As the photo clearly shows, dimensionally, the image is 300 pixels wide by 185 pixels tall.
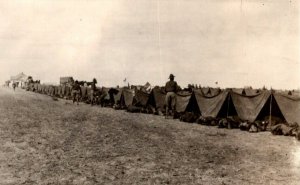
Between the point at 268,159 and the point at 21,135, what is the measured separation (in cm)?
790

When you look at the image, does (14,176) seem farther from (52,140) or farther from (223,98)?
(223,98)

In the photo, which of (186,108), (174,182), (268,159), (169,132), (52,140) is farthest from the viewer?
(186,108)

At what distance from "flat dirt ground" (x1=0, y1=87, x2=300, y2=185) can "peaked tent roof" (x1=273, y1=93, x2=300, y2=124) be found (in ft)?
3.91

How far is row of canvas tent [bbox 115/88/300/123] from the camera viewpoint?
1521 centimetres

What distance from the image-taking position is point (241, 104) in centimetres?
1742

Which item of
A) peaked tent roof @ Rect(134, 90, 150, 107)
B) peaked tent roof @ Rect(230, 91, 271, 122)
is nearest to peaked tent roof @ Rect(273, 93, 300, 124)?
peaked tent roof @ Rect(230, 91, 271, 122)

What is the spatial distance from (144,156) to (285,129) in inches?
263

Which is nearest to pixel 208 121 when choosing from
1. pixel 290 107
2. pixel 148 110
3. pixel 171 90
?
pixel 171 90

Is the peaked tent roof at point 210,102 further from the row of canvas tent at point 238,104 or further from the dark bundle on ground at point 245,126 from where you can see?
the dark bundle on ground at point 245,126

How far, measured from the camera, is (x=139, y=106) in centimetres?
2641

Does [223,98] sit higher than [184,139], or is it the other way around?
[223,98]

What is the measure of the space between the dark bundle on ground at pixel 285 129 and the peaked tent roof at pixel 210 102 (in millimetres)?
4011

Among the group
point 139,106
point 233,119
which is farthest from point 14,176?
point 139,106

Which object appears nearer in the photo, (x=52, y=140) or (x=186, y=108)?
(x=52, y=140)
